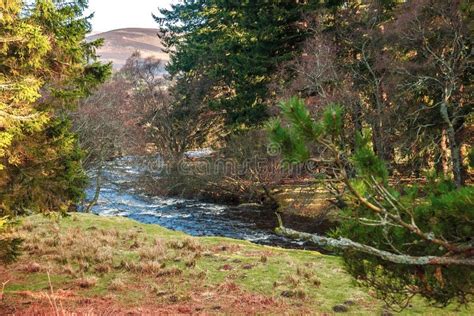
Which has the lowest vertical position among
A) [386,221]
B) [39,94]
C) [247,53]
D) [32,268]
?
[32,268]

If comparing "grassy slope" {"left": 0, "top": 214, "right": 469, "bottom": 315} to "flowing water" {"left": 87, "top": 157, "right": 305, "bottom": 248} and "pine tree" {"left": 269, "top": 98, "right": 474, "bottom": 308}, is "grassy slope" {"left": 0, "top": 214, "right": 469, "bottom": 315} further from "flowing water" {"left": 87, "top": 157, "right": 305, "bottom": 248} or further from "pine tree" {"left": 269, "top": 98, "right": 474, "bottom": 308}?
"flowing water" {"left": 87, "top": 157, "right": 305, "bottom": 248}

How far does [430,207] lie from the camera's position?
11.7ft

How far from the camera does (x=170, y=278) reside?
9.67 m

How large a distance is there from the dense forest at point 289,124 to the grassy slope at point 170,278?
64 cm

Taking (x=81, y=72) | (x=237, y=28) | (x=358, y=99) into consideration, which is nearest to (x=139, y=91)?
(x=237, y=28)

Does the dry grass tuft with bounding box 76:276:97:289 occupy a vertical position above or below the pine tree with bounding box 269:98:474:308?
below

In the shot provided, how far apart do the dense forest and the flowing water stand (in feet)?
3.82

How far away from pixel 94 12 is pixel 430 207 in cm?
1353

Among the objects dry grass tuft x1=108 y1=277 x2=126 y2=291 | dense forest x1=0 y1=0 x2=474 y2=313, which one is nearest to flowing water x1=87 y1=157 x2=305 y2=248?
dense forest x1=0 y1=0 x2=474 y2=313

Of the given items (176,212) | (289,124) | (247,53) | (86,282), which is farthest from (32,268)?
(247,53)

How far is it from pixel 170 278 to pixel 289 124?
7162 mm

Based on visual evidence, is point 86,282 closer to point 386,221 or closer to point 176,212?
point 386,221

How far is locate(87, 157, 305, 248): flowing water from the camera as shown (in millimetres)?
19250

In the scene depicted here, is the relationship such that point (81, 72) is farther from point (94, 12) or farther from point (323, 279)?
point (323, 279)
